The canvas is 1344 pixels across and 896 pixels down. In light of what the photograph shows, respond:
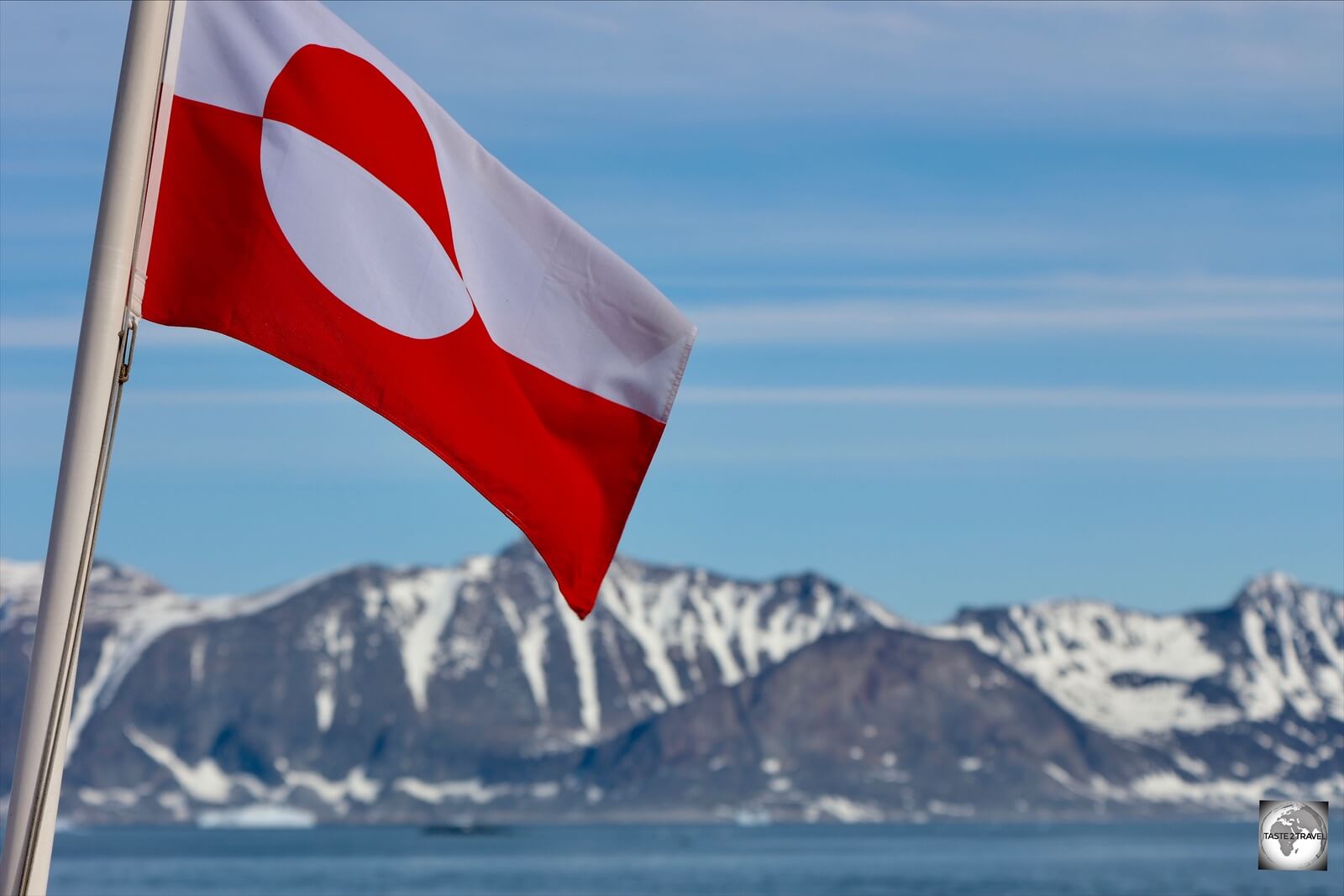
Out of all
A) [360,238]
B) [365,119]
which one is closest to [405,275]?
[360,238]

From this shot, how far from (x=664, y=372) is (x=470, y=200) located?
111cm

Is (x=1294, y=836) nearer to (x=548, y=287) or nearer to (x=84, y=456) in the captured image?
(x=548, y=287)

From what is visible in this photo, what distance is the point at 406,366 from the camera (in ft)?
27.0

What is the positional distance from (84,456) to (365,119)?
6.51ft

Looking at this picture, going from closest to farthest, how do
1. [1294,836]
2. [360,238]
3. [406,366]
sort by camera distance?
[360,238], [406,366], [1294,836]

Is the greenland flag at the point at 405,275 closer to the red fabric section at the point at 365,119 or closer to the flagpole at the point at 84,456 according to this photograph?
the red fabric section at the point at 365,119

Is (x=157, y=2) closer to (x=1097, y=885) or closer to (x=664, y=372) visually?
(x=664, y=372)

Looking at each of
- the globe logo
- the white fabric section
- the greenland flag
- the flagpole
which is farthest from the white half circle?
the globe logo

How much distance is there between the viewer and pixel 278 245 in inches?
311

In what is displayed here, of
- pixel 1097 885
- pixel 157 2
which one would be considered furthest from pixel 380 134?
pixel 1097 885

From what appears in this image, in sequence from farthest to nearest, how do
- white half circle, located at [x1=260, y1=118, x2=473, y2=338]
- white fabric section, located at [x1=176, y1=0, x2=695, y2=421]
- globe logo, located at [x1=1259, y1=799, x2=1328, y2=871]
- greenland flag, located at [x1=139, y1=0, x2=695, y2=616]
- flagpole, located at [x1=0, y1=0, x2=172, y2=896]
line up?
globe logo, located at [x1=1259, y1=799, x2=1328, y2=871] < white fabric section, located at [x1=176, y1=0, x2=695, y2=421] < white half circle, located at [x1=260, y1=118, x2=473, y2=338] < greenland flag, located at [x1=139, y1=0, x2=695, y2=616] < flagpole, located at [x1=0, y1=0, x2=172, y2=896]

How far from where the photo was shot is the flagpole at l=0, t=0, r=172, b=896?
692 cm

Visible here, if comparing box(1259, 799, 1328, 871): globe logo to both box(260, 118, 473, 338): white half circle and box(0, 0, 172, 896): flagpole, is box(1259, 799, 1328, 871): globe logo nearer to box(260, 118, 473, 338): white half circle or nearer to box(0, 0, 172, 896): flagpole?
box(260, 118, 473, 338): white half circle

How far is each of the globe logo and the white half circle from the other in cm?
510
